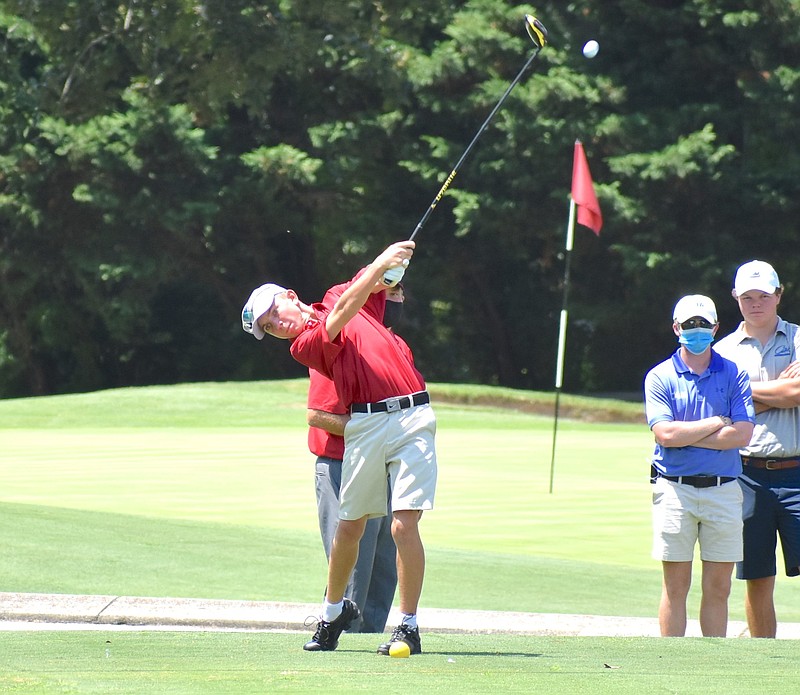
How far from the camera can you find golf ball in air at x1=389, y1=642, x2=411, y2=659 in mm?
5684

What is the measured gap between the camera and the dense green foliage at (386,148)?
32.6 meters

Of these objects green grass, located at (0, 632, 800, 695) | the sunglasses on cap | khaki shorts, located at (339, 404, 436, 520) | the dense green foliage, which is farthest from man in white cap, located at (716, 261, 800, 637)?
the dense green foliage

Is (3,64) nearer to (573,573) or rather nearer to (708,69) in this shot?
(708,69)

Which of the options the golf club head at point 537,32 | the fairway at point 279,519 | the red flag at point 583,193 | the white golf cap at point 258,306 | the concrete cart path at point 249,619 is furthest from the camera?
the red flag at point 583,193

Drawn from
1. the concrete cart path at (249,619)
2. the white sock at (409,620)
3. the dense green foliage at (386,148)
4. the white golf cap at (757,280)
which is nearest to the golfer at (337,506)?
the concrete cart path at (249,619)

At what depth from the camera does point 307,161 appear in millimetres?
34406

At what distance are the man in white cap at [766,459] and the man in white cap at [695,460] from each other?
1.32ft

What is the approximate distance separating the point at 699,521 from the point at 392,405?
180cm

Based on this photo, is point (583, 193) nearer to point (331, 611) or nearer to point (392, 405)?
point (392, 405)

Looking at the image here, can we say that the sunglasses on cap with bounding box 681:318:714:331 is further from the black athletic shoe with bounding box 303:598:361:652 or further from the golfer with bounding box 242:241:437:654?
the black athletic shoe with bounding box 303:598:361:652

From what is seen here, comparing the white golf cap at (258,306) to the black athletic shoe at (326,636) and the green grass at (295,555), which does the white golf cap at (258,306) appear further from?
the green grass at (295,555)

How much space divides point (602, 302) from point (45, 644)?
102ft

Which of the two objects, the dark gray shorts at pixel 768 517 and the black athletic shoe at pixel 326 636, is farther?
the dark gray shorts at pixel 768 517

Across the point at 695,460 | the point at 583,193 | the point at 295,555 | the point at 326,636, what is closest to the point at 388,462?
the point at 326,636
